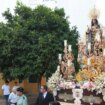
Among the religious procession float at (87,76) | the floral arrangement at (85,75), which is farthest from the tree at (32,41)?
the floral arrangement at (85,75)

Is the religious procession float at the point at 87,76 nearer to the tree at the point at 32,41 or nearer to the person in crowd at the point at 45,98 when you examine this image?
the person in crowd at the point at 45,98

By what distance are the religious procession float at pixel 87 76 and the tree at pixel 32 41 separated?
707 cm

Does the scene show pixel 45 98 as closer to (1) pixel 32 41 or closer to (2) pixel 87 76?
(2) pixel 87 76

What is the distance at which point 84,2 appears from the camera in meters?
31.0

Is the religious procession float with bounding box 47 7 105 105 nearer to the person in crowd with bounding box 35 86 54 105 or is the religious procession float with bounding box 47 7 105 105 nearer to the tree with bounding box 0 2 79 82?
the person in crowd with bounding box 35 86 54 105

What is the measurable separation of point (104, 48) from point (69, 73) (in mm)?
1458

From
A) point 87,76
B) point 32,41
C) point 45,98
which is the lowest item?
point 45,98

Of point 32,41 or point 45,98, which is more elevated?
point 32,41

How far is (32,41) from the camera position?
22.7 m

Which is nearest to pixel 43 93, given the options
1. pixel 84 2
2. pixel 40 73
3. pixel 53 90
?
pixel 53 90

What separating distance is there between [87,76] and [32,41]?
968 cm

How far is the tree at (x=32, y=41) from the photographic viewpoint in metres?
22.3

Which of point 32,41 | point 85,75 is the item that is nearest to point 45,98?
point 85,75

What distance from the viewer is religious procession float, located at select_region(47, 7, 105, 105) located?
12.4 m
